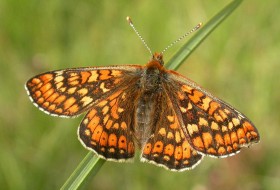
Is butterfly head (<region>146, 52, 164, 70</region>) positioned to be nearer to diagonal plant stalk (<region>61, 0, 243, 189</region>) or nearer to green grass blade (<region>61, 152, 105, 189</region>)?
diagonal plant stalk (<region>61, 0, 243, 189</region>)

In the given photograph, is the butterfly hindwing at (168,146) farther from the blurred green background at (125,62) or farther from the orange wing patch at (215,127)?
the blurred green background at (125,62)

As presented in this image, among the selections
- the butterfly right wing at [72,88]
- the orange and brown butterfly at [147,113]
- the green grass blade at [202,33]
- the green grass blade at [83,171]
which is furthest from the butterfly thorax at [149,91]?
the green grass blade at [83,171]

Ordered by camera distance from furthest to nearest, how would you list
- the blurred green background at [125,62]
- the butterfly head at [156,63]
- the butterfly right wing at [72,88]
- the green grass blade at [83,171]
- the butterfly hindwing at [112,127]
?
the blurred green background at [125,62]
the butterfly head at [156,63]
the butterfly right wing at [72,88]
the butterfly hindwing at [112,127]
the green grass blade at [83,171]

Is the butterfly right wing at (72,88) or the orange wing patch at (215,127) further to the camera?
the butterfly right wing at (72,88)

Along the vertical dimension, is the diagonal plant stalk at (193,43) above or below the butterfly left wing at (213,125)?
above

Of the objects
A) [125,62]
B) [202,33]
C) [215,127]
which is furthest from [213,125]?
[125,62]

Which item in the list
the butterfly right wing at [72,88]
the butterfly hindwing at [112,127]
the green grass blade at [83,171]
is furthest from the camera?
the butterfly right wing at [72,88]

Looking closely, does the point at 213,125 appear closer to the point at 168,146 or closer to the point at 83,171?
the point at 168,146
